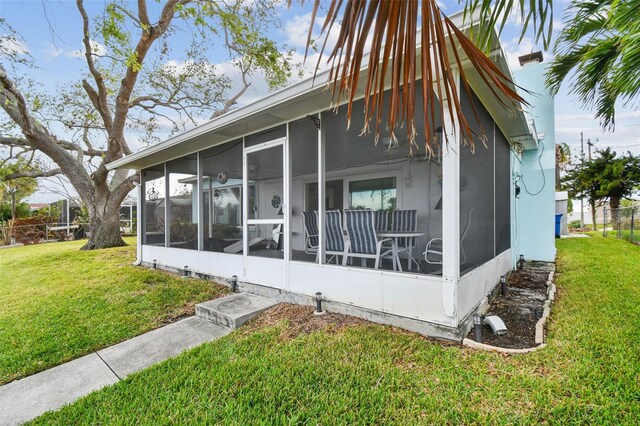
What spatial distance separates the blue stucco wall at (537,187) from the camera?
22.9 feet

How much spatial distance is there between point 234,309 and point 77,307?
265 cm

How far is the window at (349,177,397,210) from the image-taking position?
739cm

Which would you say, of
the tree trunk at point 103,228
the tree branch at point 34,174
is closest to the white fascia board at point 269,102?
the tree trunk at point 103,228

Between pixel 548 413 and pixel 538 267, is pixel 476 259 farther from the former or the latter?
pixel 538 267

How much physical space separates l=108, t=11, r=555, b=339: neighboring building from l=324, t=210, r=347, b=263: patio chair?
1cm

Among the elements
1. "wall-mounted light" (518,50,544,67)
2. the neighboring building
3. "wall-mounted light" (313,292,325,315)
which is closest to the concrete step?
the neighboring building

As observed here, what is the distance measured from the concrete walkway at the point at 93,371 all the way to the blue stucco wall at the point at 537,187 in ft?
22.1

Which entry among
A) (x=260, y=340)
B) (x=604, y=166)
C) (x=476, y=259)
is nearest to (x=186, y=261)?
(x=260, y=340)

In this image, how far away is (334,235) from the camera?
4301mm

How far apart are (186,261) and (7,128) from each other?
12011mm

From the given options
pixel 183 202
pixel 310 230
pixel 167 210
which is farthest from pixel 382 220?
pixel 167 210

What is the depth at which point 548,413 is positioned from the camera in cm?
200

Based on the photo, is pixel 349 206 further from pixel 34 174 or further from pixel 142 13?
pixel 34 174

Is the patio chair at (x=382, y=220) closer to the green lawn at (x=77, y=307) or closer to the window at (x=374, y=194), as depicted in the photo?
the window at (x=374, y=194)
